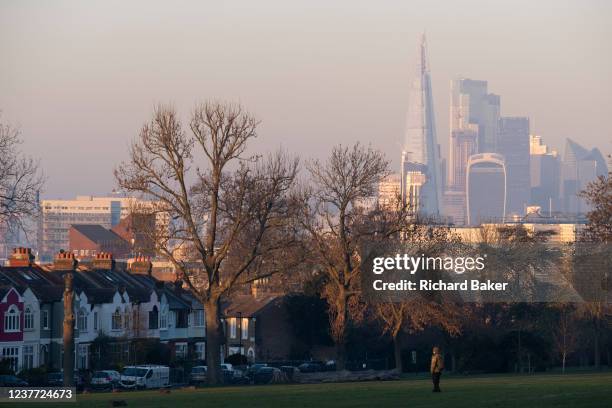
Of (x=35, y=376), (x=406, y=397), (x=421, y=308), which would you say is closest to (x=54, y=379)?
(x=35, y=376)

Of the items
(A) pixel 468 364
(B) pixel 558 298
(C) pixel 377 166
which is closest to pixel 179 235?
(C) pixel 377 166

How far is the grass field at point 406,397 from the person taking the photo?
39.8 m

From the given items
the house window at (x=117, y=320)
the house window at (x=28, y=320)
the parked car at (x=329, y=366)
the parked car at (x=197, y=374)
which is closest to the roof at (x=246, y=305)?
the parked car at (x=329, y=366)

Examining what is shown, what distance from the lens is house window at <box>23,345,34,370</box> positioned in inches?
3125

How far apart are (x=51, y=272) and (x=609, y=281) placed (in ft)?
123

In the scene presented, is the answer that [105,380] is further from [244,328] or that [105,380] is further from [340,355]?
[244,328]

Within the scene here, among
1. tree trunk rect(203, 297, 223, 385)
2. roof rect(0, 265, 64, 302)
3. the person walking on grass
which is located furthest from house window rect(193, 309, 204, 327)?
the person walking on grass

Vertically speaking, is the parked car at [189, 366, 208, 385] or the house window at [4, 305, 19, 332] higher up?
the house window at [4, 305, 19, 332]

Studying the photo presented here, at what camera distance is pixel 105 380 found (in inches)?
2724

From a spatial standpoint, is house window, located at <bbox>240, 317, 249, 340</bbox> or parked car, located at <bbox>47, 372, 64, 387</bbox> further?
house window, located at <bbox>240, 317, 249, 340</bbox>

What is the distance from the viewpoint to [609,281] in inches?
3007

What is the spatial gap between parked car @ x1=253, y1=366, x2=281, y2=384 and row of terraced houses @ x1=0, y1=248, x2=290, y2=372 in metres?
12.9

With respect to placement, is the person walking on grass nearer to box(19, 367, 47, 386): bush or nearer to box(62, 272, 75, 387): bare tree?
box(62, 272, 75, 387): bare tree

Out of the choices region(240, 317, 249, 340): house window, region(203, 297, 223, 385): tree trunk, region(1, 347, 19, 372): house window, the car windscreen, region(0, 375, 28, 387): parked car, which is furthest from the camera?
region(240, 317, 249, 340): house window
